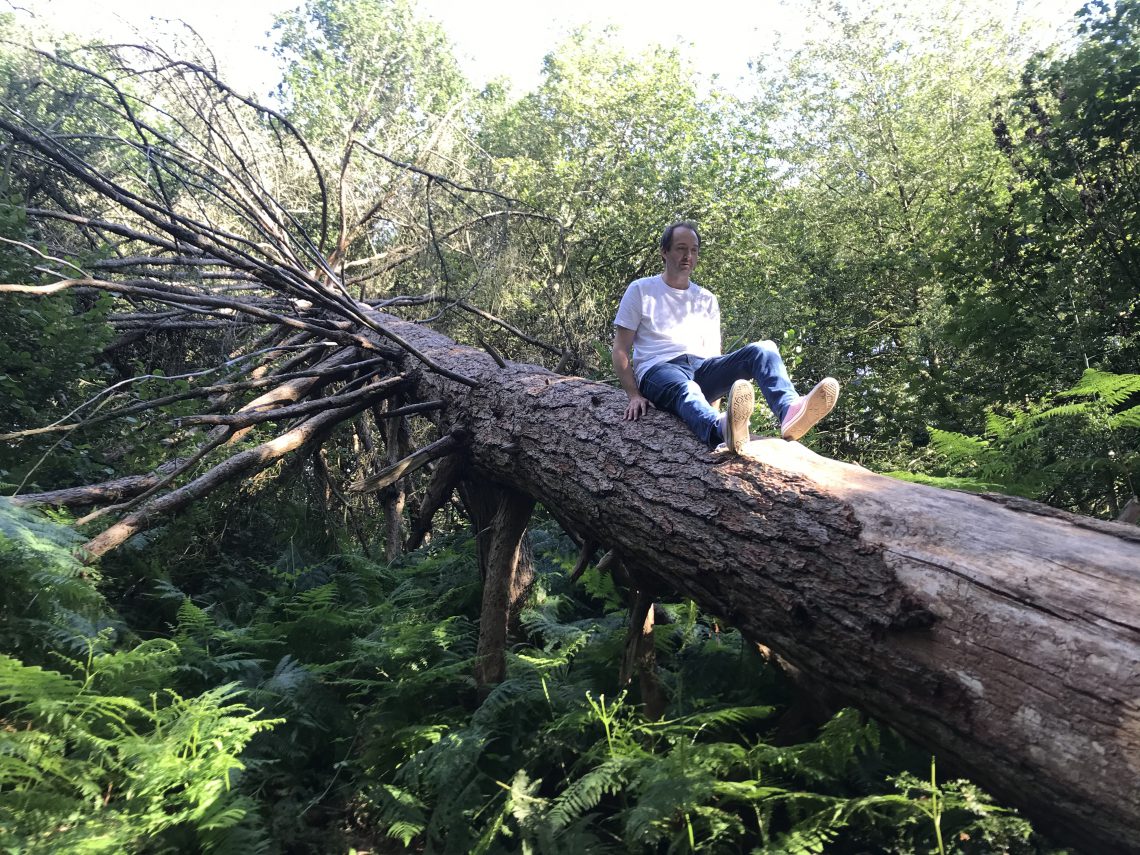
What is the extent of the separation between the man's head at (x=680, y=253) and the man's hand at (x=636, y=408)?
821mm

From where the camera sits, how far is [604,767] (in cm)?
259

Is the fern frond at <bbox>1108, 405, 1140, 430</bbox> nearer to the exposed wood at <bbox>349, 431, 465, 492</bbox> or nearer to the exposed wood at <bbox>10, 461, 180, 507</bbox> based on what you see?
the exposed wood at <bbox>349, 431, 465, 492</bbox>

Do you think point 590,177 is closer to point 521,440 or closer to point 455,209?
point 455,209

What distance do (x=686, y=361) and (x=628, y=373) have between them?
0.34m

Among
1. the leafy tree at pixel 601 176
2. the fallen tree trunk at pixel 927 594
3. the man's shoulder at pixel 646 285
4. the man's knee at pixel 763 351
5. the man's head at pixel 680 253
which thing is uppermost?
the leafy tree at pixel 601 176

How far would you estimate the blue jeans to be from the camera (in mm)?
3283

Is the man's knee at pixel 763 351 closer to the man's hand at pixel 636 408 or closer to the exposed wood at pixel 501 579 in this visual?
the man's hand at pixel 636 408

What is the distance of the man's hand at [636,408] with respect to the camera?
3635 millimetres

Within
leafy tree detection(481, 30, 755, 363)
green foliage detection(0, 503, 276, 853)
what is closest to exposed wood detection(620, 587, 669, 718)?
green foliage detection(0, 503, 276, 853)

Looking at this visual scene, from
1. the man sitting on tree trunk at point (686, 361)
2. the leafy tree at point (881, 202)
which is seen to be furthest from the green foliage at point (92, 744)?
the leafy tree at point (881, 202)

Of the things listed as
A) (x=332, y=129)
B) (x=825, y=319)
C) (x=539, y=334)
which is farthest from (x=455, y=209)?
(x=825, y=319)

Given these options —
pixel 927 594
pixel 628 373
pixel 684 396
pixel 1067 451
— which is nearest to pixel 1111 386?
pixel 1067 451

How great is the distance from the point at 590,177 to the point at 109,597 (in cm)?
879

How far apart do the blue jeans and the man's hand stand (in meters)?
0.06
